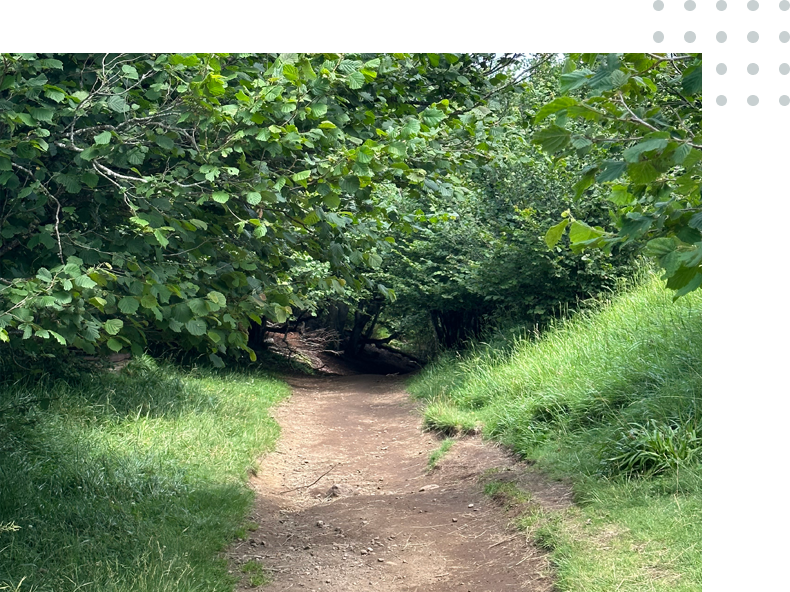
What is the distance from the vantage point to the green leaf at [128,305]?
454 centimetres

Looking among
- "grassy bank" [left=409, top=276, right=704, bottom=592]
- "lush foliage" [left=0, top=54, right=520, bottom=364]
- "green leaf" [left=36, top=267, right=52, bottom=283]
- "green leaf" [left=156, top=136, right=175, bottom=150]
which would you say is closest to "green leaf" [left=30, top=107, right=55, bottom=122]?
"lush foliage" [left=0, top=54, right=520, bottom=364]

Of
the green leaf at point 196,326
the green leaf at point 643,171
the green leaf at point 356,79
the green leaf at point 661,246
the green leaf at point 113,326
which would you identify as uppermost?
the green leaf at point 356,79

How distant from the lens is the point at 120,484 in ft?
20.6

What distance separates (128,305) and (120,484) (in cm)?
241

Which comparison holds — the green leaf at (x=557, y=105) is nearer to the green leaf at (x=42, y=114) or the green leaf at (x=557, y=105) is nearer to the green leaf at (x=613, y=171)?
the green leaf at (x=613, y=171)

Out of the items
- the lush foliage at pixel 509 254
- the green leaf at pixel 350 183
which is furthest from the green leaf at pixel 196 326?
the lush foliage at pixel 509 254

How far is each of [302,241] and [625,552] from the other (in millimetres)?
3501

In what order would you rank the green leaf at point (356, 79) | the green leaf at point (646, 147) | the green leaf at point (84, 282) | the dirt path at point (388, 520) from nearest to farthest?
the green leaf at point (646, 147) → the green leaf at point (84, 282) → the green leaf at point (356, 79) → the dirt path at point (388, 520)

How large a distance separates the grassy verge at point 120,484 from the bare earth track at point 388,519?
0.39 metres

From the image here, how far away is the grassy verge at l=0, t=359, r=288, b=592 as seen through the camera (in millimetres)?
4730

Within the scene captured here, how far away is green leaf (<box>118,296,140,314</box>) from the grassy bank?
327 centimetres

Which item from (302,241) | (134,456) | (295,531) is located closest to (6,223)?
(302,241)

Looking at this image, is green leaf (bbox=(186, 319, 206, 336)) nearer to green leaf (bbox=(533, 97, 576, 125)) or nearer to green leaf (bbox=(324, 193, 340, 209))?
green leaf (bbox=(324, 193, 340, 209))

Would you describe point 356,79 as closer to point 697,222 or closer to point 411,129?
point 411,129
